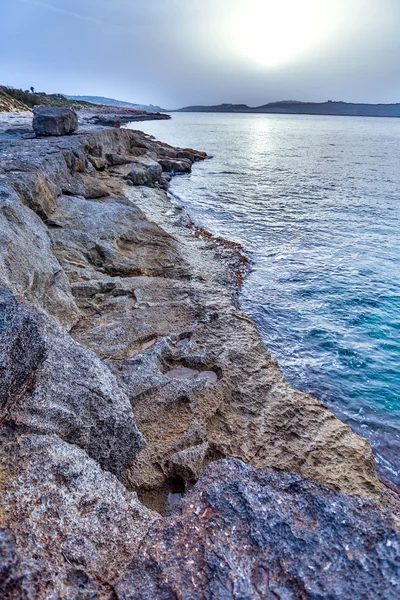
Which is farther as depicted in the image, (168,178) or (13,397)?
(168,178)

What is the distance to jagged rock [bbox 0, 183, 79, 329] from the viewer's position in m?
5.18

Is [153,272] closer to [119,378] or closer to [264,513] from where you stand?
[119,378]

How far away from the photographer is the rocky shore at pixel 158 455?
1.98 metres

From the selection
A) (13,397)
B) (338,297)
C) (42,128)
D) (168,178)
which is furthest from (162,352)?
(168,178)

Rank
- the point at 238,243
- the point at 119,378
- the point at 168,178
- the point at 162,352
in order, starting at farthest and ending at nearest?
the point at 168,178 → the point at 238,243 → the point at 162,352 → the point at 119,378

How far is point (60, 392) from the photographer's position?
333cm

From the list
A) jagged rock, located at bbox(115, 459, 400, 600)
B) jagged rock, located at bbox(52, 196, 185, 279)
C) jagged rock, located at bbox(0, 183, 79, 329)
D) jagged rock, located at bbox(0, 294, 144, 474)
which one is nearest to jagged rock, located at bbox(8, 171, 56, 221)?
jagged rock, located at bbox(52, 196, 185, 279)

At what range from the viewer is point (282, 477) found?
2.63 metres

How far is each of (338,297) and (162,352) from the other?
6948 mm

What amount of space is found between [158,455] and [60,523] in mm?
1870

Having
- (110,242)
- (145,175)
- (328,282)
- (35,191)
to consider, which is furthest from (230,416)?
(145,175)

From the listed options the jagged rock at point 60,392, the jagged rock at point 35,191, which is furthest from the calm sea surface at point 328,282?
the jagged rock at point 35,191

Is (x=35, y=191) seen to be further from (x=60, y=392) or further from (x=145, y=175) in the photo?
(x=145, y=175)

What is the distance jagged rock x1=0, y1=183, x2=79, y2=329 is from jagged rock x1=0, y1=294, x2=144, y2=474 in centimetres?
155
